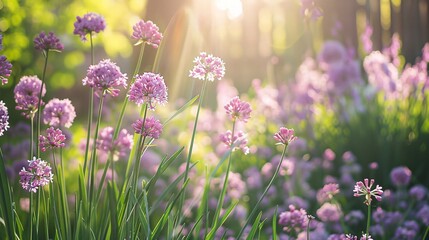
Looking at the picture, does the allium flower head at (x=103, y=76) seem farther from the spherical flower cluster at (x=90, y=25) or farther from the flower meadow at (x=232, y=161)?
the spherical flower cluster at (x=90, y=25)

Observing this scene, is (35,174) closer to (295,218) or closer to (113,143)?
(113,143)

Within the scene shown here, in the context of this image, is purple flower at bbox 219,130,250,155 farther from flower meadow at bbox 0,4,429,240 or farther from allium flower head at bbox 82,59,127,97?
allium flower head at bbox 82,59,127,97

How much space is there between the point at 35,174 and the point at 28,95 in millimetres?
387

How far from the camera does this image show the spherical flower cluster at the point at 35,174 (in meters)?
1.77

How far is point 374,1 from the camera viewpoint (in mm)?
10516

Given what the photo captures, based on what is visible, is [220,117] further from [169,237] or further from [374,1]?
[374,1]

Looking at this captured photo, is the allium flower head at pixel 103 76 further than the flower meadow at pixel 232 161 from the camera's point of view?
No

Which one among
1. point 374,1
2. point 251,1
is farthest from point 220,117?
point 251,1

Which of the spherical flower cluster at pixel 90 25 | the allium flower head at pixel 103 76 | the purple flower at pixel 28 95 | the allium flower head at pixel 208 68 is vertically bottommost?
the purple flower at pixel 28 95

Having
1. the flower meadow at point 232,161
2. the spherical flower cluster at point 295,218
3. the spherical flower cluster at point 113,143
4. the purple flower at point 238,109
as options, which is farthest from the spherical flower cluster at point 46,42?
the spherical flower cluster at point 295,218

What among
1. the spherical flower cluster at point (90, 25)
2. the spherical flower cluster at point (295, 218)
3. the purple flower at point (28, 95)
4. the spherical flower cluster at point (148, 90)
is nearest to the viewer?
the spherical flower cluster at point (148, 90)

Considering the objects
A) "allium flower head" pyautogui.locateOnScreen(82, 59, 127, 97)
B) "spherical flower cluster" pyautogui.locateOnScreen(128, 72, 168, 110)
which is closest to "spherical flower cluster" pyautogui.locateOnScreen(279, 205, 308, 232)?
"spherical flower cluster" pyautogui.locateOnScreen(128, 72, 168, 110)

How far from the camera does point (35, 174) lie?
1.79m

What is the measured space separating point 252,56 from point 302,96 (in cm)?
926
